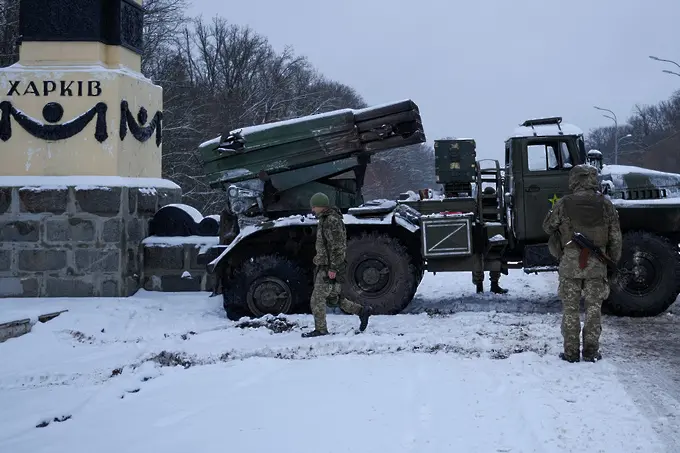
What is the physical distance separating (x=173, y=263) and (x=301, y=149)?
101 inches

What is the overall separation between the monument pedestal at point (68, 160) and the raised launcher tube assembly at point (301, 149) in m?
1.48

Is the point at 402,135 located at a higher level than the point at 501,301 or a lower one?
higher

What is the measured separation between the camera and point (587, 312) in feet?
21.4

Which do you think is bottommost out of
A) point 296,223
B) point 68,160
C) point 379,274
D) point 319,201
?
point 379,274

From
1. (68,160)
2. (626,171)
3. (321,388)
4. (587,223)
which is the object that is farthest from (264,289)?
(626,171)

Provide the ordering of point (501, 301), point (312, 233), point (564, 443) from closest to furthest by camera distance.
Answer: point (564, 443)
point (312, 233)
point (501, 301)

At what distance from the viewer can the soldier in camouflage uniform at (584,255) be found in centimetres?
648

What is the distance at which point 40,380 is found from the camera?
6152 mm

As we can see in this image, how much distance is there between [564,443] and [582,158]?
233 inches

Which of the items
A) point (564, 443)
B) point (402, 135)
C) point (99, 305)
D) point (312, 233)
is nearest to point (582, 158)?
point (402, 135)

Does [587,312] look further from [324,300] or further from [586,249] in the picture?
[324,300]

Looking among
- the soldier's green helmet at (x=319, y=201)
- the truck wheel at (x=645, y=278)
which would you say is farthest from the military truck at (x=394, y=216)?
the soldier's green helmet at (x=319, y=201)

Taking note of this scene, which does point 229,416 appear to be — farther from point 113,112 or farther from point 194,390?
point 113,112

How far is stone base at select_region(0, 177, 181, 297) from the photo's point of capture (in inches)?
380
